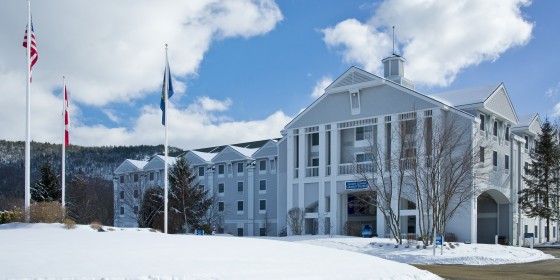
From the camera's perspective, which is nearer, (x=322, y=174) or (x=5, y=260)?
(x=5, y=260)

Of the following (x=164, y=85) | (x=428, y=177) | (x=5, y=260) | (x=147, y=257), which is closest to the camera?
(x=5, y=260)

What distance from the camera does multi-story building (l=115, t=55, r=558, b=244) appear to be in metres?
46.9

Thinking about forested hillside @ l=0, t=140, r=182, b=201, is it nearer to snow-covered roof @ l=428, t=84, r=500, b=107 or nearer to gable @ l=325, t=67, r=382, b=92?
gable @ l=325, t=67, r=382, b=92

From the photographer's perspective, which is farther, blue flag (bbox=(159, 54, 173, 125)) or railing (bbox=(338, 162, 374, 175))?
railing (bbox=(338, 162, 374, 175))

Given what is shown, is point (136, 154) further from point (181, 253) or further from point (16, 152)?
point (181, 253)

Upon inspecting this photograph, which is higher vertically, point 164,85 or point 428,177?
point 164,85

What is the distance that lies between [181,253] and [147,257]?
107 centimetres

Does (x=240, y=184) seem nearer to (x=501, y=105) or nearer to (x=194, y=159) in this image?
(x=194, y=159)

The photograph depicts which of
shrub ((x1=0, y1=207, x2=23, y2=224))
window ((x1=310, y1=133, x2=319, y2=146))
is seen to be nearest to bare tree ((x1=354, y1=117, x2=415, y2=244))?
window ((x1=310, y1=133, x2=319, y2=146))

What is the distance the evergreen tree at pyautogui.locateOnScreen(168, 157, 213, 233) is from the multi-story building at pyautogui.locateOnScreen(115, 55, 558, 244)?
8356 mm

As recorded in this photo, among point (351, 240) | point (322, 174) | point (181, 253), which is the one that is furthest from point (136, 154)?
point (181, 253)

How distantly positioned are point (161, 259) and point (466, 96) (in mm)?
42440

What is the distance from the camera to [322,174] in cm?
5309

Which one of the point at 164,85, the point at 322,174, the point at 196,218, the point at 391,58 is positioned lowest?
the point at 196,218
